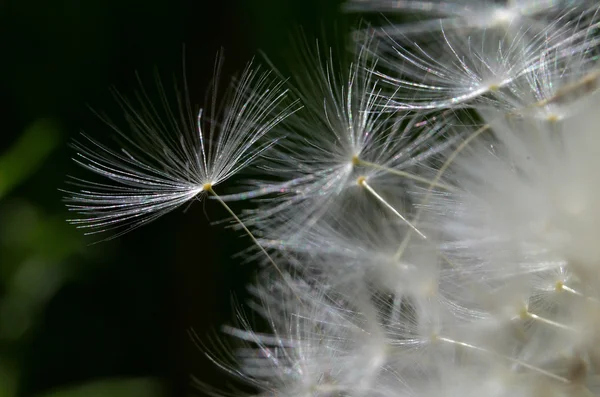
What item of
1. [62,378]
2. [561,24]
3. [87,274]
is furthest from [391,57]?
[62,378]

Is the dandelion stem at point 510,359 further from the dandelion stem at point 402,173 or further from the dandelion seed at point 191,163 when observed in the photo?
the dandelion seed at point 191,163

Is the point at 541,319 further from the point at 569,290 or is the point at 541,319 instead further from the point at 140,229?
the point at 140,229

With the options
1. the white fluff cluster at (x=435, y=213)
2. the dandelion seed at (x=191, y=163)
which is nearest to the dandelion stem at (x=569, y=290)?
the white fluff cluster at (x=435, y=213)

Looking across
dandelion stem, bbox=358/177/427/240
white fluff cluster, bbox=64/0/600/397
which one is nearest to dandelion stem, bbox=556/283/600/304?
white fluff cluster, bbox=64/0/600/397

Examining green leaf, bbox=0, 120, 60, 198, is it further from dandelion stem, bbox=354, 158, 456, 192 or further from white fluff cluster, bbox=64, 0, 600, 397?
dandelion stem, bbox=354, 158, 456, 192

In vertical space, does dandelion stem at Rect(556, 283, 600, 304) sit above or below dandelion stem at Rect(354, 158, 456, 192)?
below

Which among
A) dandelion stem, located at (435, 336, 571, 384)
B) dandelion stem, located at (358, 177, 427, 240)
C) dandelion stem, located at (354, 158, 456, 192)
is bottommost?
dandelion stem, located at (435, 336, 571, 384)
